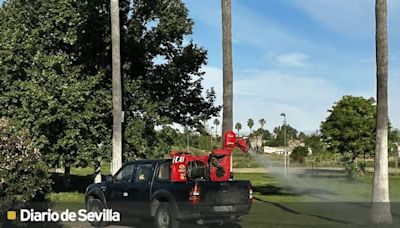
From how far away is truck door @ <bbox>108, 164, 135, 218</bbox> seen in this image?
14086 mm

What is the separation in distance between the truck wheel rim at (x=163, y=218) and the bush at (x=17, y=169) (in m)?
2.68

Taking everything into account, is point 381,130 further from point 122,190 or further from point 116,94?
point 116,94

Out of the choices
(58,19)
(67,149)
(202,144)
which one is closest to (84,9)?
(58,19)

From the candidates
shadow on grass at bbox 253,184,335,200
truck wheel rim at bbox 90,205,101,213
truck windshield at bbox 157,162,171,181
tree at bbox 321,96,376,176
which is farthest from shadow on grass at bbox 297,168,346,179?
truck windshield at bbox 157,162,171,181

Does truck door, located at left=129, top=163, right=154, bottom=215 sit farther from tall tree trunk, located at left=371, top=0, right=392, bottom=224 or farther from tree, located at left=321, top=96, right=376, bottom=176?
tree, located at left=321, top=96, right=376, bottom=176

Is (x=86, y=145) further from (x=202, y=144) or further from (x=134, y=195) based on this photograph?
(x=202, y=144)

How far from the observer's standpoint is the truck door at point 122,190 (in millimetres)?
14086

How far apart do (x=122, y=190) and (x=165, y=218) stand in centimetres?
177

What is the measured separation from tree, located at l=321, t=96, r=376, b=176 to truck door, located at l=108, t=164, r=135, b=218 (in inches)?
1018

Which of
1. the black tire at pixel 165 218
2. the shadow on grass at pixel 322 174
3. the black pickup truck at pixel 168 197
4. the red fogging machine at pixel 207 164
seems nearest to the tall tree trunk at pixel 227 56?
the red fogging machine at pixel 207 164

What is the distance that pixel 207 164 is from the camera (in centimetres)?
1346

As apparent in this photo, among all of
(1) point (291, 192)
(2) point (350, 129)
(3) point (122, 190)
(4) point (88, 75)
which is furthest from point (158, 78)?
(2) point (350, 129)

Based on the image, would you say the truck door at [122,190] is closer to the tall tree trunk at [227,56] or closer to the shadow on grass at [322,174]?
the tall tree trunk at [227,56]

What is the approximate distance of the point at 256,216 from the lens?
1655 centimetres
